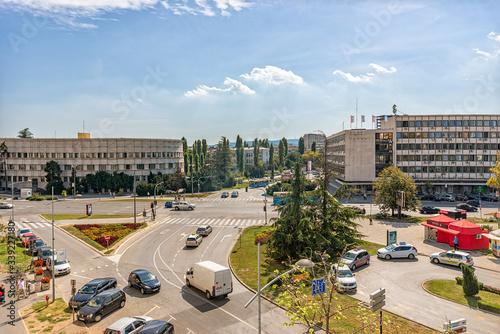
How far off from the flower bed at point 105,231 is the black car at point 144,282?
1408 cm

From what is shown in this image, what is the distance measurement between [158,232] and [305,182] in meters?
23.8

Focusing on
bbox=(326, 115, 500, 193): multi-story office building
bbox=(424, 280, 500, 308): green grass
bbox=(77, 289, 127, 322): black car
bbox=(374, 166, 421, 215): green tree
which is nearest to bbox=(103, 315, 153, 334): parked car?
bbox=(77, 289, 127, 322): black car

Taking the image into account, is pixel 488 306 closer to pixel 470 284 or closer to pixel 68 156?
pixel 470 284

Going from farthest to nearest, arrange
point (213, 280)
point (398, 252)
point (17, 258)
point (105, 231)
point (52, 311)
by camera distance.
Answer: point (105, 231) < point (17, 258) < point (398, 252) < point (213, 280) < point (52, 311)

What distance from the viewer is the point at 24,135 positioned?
119 m

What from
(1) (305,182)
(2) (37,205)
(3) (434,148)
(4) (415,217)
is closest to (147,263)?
(1) (305,182)

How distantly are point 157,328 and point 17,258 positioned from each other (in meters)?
24.5

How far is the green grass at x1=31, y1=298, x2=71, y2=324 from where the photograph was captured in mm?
20178

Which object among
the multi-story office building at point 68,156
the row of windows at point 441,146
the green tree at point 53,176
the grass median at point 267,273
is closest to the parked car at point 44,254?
the grass median at point 267,273

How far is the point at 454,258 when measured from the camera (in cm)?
2948

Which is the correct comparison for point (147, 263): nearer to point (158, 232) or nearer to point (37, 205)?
point (158, 232)

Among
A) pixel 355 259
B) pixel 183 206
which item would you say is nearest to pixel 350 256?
pixel 355 259

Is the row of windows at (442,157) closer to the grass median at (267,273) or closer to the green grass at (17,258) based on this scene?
the grass median at (267,273)

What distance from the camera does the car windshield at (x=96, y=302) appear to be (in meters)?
20.5
